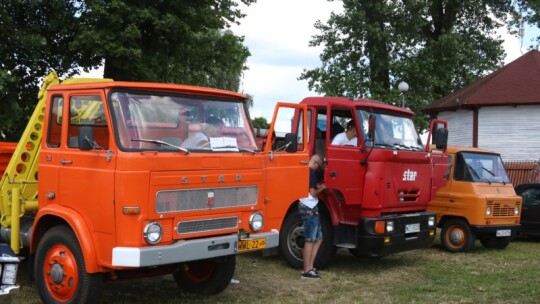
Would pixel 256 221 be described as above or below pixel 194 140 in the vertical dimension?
below

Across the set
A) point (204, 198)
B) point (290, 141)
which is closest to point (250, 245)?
point (204, 198)

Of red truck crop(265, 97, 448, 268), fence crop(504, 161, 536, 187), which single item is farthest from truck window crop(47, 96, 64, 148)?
fence crop(504, 161, 536, 187)

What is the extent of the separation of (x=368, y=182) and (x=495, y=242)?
5.19m

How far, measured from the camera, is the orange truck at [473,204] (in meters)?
11.7

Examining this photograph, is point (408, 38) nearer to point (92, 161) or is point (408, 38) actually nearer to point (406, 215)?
point (406, 215)

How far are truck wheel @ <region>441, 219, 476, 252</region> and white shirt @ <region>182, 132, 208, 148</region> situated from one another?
7154 millimetres

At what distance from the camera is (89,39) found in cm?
1725

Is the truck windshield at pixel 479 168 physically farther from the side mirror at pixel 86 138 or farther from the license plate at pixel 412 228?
the side mirror at pixel 86 138

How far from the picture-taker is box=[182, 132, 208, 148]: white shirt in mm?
6266

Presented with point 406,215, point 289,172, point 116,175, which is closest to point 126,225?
point 116,175

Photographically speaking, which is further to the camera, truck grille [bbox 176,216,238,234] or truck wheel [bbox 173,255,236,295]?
truck wheel [bbox 173,255,236,295]

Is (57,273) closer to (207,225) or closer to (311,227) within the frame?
(207,225)

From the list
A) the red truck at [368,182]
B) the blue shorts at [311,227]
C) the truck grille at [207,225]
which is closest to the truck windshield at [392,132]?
the red truck at [368,182]

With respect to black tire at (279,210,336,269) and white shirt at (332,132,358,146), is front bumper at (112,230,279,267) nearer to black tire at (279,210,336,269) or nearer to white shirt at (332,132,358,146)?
black tire at (279,210,336,269)
